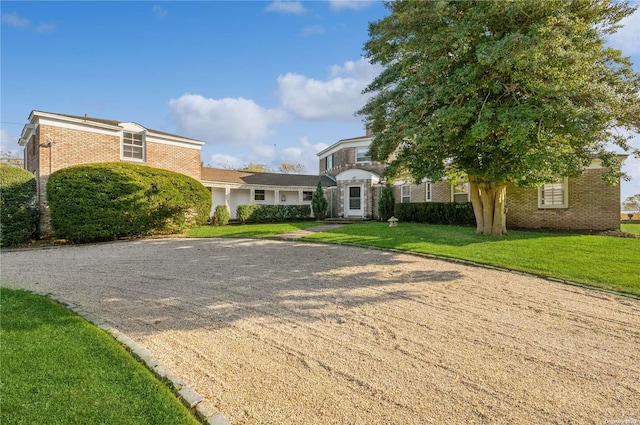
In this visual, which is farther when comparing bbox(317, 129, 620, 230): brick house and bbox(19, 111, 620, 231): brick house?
bbox(19, 111, 620, 231): brick house

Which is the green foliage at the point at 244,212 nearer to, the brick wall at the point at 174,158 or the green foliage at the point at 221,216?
the green foliage at the point at 221,216

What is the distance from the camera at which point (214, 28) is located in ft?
33.0

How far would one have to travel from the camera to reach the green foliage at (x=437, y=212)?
1568cm

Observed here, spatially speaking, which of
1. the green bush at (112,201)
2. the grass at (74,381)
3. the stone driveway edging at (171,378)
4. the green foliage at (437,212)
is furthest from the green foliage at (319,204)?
the grass at (74,381)

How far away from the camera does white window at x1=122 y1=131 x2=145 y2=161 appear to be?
659 inches

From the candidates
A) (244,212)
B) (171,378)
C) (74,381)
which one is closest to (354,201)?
(244,212)

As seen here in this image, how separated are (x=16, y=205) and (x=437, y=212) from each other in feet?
61.8

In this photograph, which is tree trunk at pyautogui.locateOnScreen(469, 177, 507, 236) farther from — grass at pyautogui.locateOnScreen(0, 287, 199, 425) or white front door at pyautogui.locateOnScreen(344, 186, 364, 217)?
grass at pyautogui.locateOnScreen(0, 287, 199, 425)

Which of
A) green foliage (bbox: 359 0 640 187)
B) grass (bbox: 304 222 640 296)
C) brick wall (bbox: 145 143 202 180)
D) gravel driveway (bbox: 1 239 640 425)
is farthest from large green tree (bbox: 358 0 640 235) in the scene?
brick wall (bbox: 145 143 202 180)

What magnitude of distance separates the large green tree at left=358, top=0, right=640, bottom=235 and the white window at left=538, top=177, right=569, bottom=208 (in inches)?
223

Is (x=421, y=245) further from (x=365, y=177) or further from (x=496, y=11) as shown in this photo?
(x=365, y=177)

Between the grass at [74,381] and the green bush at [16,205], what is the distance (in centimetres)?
1068

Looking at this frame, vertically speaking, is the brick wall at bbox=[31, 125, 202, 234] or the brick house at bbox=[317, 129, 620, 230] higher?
the brick wall at bbox=[31, 125, 202, 234]

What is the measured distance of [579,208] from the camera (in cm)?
1347
